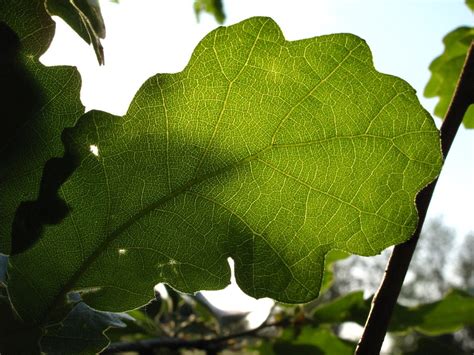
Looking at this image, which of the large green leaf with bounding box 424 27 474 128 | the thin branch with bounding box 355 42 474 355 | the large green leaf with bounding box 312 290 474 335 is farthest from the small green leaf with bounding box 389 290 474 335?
the thin branch with bounding box 355 42 474 355

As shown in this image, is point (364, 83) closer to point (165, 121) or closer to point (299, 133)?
point (299, 133)

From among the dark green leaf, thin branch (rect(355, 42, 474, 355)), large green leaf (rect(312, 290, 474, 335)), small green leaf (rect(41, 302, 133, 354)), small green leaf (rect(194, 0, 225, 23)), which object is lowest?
small green leaf (rect(41, 302, 133, 354))

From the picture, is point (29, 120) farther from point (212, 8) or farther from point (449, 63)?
point (212, 8)

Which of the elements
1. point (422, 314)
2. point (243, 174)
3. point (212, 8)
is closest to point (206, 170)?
→ point (243, 174)

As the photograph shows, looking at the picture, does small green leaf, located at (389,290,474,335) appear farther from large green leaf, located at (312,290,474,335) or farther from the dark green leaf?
the dark green leaf

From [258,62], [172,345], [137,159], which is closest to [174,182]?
[137,159]

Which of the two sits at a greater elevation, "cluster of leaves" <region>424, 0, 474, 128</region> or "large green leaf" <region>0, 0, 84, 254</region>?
"cluster of leaves" <region>424, 0, 474, 128</region>
